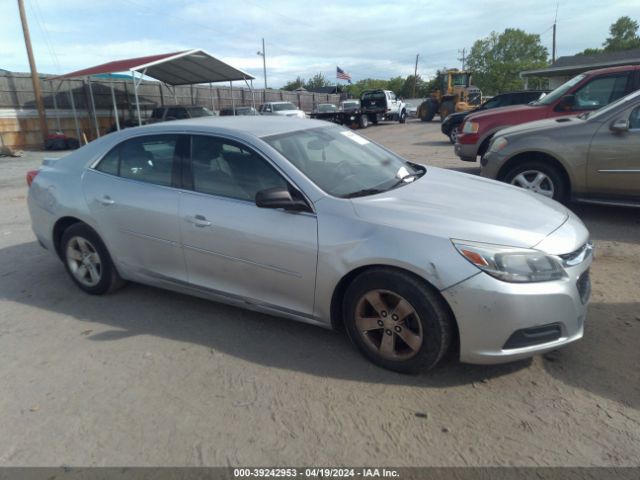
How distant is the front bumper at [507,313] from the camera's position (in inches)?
101

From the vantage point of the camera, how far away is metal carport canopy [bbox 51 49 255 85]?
1792cm

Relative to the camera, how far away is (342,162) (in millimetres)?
3623

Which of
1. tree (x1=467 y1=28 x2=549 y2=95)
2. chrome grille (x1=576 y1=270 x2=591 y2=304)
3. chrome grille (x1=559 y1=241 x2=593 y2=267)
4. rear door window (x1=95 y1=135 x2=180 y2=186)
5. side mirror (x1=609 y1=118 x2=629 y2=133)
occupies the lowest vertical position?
chrome grille (x1=576 y1=270 x2=591 y2=304)

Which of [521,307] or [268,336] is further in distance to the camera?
[268,336]

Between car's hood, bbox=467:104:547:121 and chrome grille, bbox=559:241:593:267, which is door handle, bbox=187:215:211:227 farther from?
car's hood, bbox=467:104:547:121

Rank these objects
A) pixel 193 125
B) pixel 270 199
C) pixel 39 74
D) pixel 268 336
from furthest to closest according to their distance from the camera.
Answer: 1. pixel 39 74
2. pixel 193 125
3. pixel 268 336
4. pixel 270 199

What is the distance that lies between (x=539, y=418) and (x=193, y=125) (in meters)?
3.17

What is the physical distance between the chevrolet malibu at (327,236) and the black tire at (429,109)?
91.1 feet

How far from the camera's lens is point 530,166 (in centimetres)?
620

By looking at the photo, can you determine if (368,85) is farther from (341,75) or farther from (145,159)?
(145,159)

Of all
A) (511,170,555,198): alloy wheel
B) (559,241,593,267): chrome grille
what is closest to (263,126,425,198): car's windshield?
(559,241,593,267): chrome grille

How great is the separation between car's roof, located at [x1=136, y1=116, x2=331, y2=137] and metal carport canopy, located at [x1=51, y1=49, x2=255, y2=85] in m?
15.0

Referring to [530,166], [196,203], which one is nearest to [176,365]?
[196,203]

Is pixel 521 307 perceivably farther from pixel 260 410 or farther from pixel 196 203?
pixel 196 203
